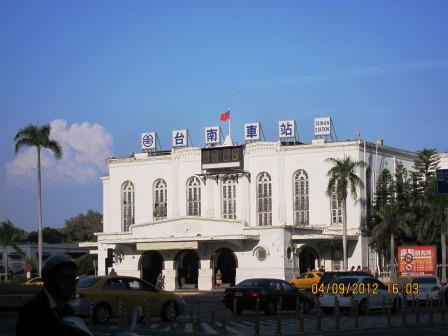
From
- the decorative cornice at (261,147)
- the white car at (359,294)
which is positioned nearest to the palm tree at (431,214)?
the decorative cornice at (261,147)

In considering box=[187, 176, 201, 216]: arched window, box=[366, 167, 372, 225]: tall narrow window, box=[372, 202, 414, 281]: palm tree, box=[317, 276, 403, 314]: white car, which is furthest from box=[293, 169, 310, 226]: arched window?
box=[317, 276, 403, 314]: white car

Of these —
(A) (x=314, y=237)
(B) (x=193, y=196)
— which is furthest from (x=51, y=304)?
(B) (x=193, y=196)

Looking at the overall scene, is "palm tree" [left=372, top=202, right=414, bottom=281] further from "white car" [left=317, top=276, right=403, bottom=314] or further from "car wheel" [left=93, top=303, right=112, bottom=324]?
"car wheel" [left=93, top=303, right=112, bottom=324]

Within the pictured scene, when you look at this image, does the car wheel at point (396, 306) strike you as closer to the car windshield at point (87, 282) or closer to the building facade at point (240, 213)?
the car windshield at point (87, 282)

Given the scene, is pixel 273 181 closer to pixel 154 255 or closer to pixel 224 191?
pixel 224 191

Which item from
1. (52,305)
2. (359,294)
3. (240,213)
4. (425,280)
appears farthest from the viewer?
(240,213)

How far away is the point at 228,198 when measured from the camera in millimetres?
71062

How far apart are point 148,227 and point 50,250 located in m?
32.7

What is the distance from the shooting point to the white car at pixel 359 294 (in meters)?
30.3

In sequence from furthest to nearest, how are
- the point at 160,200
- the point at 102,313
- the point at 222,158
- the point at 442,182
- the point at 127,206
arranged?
the point at 127,206 → the point at 160,200 → the point at 222,158 → the point at 442,182 → the point at 102,313

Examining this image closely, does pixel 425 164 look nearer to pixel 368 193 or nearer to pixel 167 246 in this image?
pixel 368 193

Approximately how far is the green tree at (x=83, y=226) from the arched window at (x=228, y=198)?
65.1m

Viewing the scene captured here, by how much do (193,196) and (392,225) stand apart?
17.9 metres

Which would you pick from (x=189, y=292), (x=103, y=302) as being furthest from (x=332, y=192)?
(x=103, y=302)
